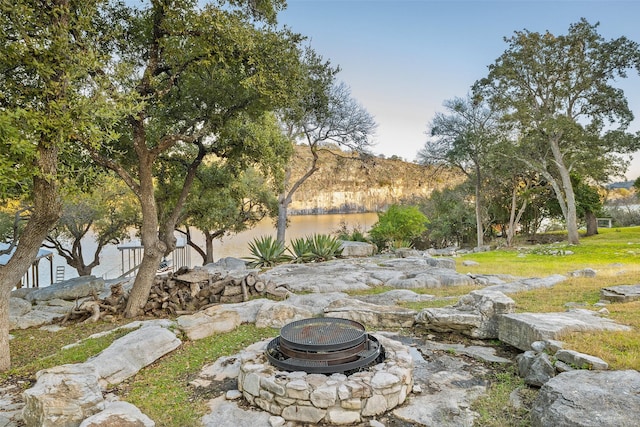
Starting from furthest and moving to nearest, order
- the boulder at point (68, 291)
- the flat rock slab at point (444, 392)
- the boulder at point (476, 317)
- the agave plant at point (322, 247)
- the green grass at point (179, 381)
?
the agave plant at point (322, 247), the boulder at point (68, 291), the boulder at point (476, 317), the green grass at point (179, 381), the flat rock slab at point (444, 392)

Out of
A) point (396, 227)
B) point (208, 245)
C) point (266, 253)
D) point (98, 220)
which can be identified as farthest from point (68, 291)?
point (396, 227)

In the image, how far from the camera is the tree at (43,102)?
4.49m

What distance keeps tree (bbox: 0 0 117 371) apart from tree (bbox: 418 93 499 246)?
18.5 m

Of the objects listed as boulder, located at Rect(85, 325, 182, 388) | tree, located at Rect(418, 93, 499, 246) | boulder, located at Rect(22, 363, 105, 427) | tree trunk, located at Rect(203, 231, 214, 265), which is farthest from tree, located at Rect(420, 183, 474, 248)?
boulder, located at Rect(22, 363, 105, 427)

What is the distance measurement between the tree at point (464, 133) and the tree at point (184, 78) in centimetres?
1504

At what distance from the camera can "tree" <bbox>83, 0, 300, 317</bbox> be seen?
20.1ft

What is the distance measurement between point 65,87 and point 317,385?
183 inches

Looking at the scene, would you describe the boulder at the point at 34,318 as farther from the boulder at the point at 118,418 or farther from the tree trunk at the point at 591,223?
the tree trunk at the point at 591,223

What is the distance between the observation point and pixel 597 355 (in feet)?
11.7

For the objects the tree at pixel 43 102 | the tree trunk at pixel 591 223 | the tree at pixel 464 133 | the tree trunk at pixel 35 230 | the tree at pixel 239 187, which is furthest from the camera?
the tree trunk at pixel 591 223

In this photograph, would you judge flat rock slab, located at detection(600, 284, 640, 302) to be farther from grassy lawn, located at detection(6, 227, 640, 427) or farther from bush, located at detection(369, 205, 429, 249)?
bush, located at detection(369, 205, 429, 249)

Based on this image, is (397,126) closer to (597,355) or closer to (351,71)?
(351,71)

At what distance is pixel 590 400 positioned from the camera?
2.77m

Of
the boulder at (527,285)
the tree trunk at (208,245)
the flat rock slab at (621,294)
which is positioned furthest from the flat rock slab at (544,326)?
the tree trunk at (208,245)
